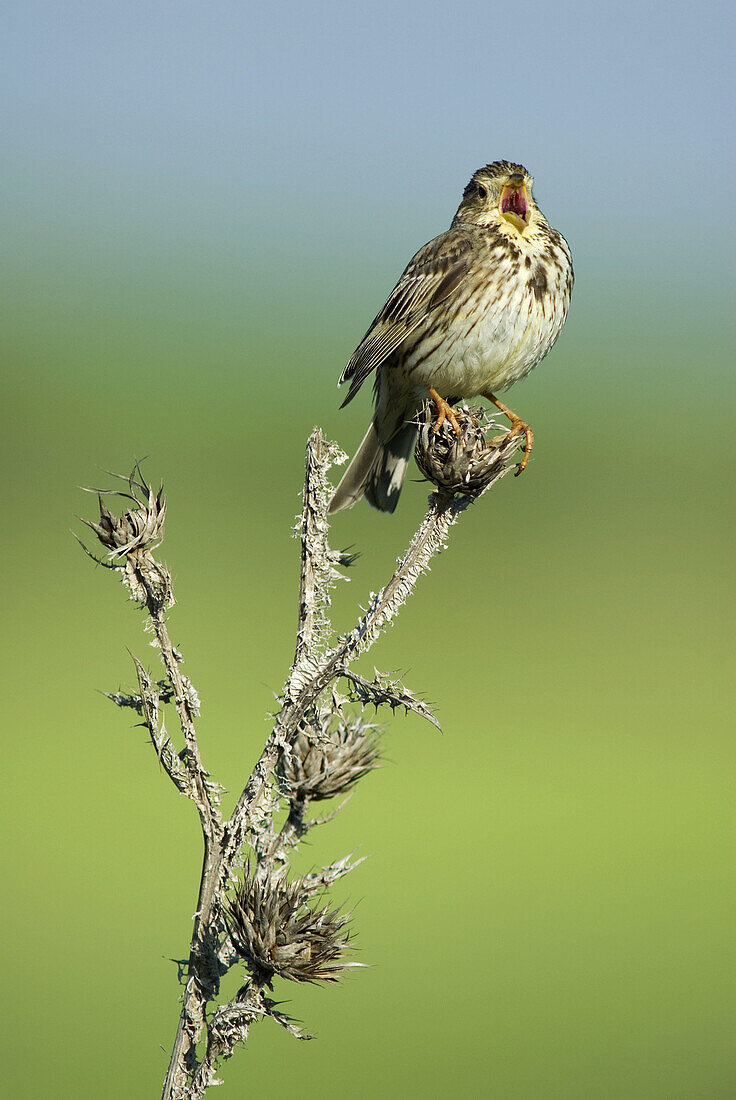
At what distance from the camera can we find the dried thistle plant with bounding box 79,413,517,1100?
1.89 meters

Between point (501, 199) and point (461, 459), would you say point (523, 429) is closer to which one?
point (461, 459)

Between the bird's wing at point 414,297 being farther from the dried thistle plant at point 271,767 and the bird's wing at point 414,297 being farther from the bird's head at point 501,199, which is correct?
the dried thistle plant at point 271,767

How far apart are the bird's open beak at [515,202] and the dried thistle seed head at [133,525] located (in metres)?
3.52

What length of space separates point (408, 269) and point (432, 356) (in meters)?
0.60

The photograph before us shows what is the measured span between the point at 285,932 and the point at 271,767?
1.01 feet

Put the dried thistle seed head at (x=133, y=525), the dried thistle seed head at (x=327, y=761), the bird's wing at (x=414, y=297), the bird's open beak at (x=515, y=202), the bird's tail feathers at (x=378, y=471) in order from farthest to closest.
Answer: the bird's open beak at (x=515, y=202) → the bird's wing at (x=414, y=297) → the bird's tail feathers at (x=378, y=471) → the dried thistle seed head at (x=327, y=761) → the dried thistle seed head at (x=133, y=525)

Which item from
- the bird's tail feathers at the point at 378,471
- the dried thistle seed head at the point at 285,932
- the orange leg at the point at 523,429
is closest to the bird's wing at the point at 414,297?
the bird's tail feathers at the point at 378,471

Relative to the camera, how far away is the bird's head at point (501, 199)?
5.08 meters

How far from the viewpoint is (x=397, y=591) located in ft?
7.50

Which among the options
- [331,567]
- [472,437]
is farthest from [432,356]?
[331,567]

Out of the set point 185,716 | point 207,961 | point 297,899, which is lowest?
point 207,961

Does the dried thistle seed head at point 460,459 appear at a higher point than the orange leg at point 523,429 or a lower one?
lower

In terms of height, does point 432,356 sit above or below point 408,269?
below

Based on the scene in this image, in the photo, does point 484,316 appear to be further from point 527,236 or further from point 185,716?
point 185,716
